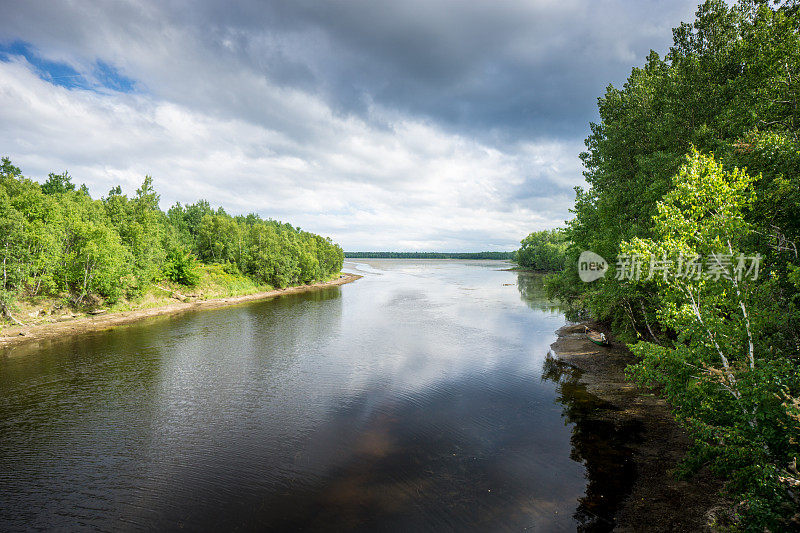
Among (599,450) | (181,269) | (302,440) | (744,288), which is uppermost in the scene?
(744,288)

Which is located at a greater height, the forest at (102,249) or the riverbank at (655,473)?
the forest at (102,249)

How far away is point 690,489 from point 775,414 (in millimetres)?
8112

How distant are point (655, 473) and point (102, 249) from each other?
63649 mm

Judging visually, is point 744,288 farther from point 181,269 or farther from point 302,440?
point 181,269

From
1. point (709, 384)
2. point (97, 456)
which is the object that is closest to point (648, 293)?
point (709, 384)

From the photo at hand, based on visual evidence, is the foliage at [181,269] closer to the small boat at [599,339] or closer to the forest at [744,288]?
the small boat at [599,339]

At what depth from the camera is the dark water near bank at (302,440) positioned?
43.8 ft

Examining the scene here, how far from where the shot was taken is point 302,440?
18.5 m

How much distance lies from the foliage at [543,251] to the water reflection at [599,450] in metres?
111

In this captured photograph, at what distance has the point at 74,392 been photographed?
2425 cm

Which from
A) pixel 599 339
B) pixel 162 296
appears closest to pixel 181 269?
pixel 162 296

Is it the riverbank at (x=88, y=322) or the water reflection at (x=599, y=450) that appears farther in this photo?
the riverbank at (x=88, y=322)

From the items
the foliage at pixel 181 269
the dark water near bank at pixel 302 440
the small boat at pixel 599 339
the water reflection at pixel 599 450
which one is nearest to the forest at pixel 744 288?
the water reflection at pixel 599 450

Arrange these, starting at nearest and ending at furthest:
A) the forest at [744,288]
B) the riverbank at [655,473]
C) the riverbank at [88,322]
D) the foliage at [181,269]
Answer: the forest at [744,288] < the riverbank at [655,473] < the riverbank at [88,322] < the foliage at [181,269]
